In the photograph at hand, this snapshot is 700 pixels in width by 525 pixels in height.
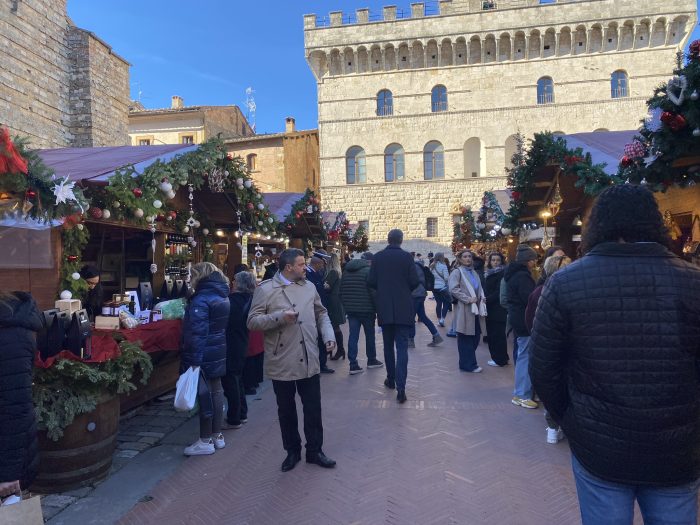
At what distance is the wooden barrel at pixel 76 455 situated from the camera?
3619 mm

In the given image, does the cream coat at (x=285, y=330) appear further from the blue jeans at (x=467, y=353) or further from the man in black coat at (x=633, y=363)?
the blue jeans at (x=467, y=353)

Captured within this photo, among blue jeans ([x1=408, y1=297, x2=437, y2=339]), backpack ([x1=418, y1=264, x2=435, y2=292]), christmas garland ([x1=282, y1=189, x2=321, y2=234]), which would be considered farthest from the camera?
christmas garland ([x1=282, y1=189, x2=321, y2=234])

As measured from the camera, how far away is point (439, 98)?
29656mm

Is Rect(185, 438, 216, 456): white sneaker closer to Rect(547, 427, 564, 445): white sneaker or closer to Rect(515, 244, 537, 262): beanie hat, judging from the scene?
→ Rect(547, 427, 564, 445): white sneaker

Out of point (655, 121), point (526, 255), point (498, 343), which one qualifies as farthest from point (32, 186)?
point (498, 343)

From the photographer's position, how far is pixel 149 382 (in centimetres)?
544

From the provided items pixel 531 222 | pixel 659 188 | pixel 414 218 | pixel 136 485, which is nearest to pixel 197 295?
pixel 136 485

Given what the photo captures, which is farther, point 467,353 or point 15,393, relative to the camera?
point 467,353

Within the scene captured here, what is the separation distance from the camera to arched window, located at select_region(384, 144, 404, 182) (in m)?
30.2

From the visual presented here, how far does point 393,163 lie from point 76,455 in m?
28.2

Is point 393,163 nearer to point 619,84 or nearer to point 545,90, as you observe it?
point 545,90

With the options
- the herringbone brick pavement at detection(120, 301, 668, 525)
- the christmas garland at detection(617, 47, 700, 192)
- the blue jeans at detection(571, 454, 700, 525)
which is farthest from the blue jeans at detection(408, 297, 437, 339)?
the blue jeans at detection(571, 454, 700, 525)

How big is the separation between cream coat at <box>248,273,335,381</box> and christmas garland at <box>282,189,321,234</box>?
28.3 feet

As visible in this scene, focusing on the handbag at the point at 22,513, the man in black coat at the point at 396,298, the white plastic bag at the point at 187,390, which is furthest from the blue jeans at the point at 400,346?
the handbag at the point at 22,513
